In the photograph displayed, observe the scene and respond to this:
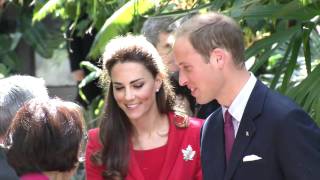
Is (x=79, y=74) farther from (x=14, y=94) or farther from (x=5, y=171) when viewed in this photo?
(x=5, y=171)

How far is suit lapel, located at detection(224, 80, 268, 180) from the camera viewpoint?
3053 millimetres

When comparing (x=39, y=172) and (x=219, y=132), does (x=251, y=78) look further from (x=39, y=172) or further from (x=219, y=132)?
(x=39, y=172)

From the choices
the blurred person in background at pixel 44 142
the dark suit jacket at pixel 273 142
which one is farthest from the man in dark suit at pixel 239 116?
the blurred person in background at pixel 44 142

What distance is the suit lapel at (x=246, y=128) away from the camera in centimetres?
305

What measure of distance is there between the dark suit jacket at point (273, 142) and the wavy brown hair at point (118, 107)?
83 centimetres

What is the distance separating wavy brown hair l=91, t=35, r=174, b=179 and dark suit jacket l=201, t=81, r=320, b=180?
0.83 m

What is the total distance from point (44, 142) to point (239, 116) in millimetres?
753

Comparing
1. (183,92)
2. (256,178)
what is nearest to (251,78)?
(256,178)

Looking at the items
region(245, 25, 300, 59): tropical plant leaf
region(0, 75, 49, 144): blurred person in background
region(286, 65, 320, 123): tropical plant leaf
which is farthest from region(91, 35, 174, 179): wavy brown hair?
region(286, 65, 320, 123): tropical plant leaf

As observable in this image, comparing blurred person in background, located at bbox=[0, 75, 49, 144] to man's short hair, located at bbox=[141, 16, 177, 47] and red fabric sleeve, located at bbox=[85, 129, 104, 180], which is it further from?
man's short hair, located at bbox=[141, 16, 177, 47]

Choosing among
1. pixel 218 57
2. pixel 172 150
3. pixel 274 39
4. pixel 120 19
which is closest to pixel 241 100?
pixel 218 57

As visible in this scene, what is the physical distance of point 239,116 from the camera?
3.13 metres

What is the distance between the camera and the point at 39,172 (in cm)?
306

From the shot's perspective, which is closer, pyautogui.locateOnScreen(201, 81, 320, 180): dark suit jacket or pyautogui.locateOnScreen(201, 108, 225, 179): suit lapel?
pyautogui.locateOnScreen(201, 81, 320, 180): dark suit jacket
